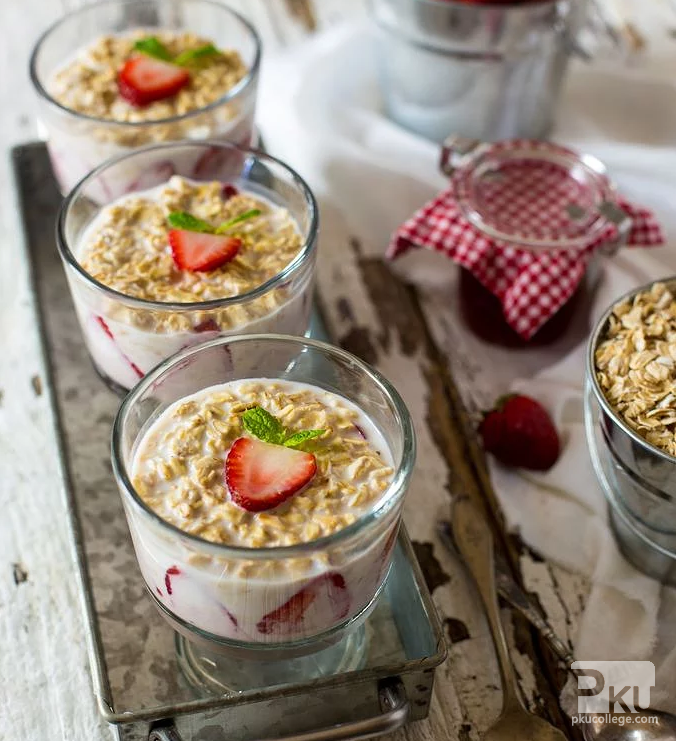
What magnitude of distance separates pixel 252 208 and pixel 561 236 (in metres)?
0.48

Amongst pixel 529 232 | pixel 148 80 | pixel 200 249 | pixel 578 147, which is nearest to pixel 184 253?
pixel 200 249

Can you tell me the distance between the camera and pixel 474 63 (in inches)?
71.8

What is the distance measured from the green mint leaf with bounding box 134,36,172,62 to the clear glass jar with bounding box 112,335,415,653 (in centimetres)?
72

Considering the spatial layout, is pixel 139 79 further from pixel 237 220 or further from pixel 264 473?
pixel 264 473

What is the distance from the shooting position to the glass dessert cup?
98 cm

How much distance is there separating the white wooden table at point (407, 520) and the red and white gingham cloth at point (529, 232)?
0.12 meters

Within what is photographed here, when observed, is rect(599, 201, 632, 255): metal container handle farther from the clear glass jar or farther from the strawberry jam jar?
the clear glass jar

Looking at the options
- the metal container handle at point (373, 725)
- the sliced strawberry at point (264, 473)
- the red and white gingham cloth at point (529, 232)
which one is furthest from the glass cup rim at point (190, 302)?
the metal container handle at point (373, 725)

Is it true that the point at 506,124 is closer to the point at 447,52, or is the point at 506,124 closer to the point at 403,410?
the point at 447,52

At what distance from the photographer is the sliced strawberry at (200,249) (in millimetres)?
1302

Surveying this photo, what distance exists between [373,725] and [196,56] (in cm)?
106

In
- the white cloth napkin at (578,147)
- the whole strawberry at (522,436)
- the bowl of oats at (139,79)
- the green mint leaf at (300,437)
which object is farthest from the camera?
the bowl of oats at (139,79)

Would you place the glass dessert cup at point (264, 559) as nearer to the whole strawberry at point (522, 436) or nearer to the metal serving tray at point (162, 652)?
the metal serving tray at point (162, 652)

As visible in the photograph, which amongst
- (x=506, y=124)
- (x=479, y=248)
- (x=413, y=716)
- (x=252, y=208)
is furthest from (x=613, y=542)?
(x=506, y=124)
